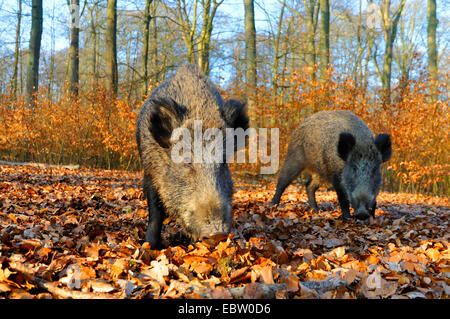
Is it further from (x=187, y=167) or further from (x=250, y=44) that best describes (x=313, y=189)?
(x=250, y=44)

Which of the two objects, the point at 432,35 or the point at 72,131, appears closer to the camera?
the point at 72,131

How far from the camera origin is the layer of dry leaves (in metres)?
2.11

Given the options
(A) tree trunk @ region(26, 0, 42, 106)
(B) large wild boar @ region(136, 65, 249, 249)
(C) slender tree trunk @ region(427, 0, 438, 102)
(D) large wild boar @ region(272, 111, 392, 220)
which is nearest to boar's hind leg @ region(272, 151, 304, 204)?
(D) large wild boar @ region(272, 111, 392, 220)

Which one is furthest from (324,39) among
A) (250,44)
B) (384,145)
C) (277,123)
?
(384,145)

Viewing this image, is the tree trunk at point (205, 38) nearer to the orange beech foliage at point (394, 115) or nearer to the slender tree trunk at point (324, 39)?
the orange beech foliage at point (394, 115)

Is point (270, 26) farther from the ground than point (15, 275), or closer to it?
farther from the ground

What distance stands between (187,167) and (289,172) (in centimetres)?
426

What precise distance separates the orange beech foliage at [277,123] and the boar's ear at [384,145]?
497 centimetres

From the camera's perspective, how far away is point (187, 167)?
3.15 meters

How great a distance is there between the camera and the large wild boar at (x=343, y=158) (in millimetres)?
5254

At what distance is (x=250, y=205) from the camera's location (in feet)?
20.7
